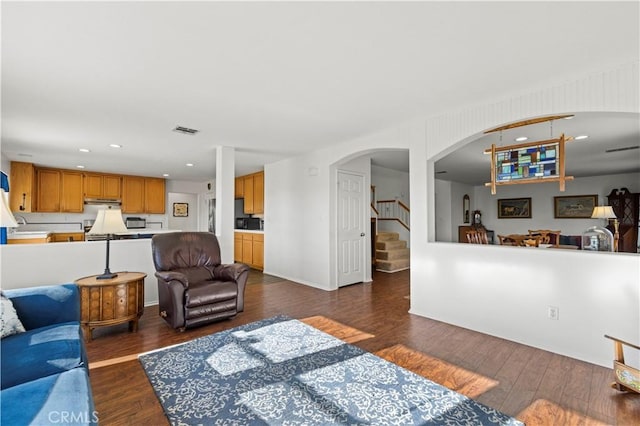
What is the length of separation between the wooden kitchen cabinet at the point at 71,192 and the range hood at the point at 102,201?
14 centimetres

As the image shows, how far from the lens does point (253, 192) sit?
7.62m

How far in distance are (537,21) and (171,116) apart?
11.8 feet

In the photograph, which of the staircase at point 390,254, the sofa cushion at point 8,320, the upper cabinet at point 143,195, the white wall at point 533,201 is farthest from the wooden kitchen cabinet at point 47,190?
the white wall at point 533,201

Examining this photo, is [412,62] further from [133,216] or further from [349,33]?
[133,216]

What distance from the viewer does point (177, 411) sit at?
190 cm

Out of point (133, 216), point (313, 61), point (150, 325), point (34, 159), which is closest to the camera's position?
point (313, 61)

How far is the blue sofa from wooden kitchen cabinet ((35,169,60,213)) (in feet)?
20.3

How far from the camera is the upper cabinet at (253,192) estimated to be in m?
7.32

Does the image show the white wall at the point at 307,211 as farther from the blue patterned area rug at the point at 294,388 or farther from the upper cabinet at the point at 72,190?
the upper cabinet at the point at 72,190

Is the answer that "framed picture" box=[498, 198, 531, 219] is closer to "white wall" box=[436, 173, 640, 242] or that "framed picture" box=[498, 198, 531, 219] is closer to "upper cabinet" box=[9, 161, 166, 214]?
"white wall" box=[436, 173, 640, 242]

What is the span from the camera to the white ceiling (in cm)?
179

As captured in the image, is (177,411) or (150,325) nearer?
(177,411)

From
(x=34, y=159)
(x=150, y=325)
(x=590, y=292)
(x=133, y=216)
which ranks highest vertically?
(x=34, y=159)

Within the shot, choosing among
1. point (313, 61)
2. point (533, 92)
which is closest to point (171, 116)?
point (313, 61)
